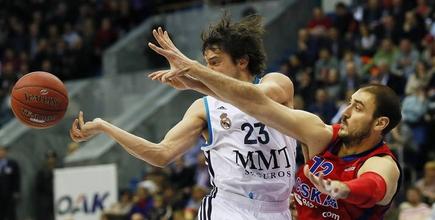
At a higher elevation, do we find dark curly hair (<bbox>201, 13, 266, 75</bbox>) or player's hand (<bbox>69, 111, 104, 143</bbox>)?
dark curly hair (<bbox>201, 13, 266, 75</bbox>)

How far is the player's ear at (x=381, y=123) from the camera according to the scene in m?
5.15

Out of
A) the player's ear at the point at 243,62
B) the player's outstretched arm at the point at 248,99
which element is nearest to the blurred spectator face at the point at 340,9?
the player's ear at the point at 243,62

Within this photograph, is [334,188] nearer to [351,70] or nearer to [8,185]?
[351,70]

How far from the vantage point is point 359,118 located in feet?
16.9

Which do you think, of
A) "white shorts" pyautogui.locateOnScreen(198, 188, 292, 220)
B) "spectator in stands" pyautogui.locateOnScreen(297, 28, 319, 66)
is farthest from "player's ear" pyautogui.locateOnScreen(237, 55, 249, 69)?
"spectator in stands" pyautogui.locateOnScreen(297, 28, 319, 66)

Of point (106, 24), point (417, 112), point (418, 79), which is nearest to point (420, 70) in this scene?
point (418, 79)

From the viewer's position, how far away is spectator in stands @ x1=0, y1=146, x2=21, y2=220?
16406mm

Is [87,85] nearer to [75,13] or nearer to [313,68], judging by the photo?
[75,13]

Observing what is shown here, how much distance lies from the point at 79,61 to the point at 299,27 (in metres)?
5.45

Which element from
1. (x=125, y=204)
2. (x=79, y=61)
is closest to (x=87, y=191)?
(x=125, y=204)

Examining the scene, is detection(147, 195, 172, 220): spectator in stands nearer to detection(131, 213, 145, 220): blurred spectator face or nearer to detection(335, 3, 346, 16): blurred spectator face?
detection(131, 213, 145, 220): blurred spectator face

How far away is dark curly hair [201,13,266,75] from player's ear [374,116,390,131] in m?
1.33

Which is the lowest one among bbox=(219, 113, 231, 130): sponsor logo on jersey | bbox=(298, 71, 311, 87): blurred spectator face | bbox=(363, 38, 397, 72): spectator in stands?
bbox=(298, 71, 311, 87): blurred spectator face

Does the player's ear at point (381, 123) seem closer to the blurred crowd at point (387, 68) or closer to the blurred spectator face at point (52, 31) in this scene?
the blurred crowd at point (387, 68)
